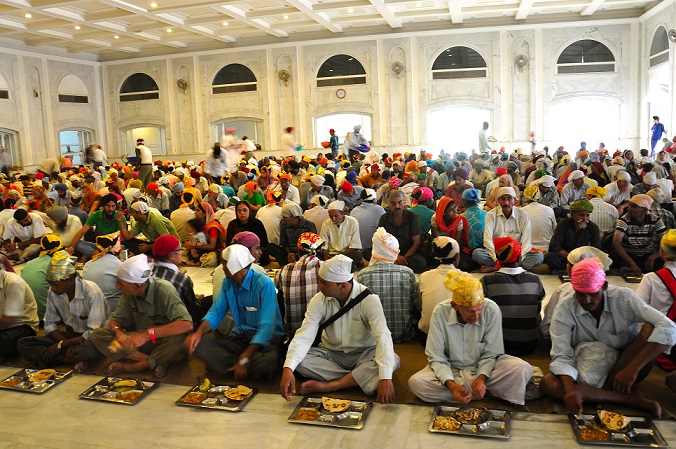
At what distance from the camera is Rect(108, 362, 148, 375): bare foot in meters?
4.20

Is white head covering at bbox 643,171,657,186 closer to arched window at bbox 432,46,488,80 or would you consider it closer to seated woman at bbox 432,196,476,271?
seated woman at bbox 432,196,476,271

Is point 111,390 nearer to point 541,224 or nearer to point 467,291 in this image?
point 467,291

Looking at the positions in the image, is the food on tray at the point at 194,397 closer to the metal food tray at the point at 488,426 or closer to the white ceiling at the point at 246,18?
the metal food tray at the point at 488,426

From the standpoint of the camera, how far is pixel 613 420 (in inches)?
121

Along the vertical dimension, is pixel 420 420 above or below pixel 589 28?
below

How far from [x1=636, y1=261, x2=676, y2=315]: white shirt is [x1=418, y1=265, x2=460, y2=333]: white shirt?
1.18 metres

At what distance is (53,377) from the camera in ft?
13.8

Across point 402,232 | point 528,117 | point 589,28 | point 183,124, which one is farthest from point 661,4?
point 183,124

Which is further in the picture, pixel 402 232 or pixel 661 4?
pixel 661 4

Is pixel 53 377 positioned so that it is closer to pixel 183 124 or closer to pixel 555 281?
pixel 555 281

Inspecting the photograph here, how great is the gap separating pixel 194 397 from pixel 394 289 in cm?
158

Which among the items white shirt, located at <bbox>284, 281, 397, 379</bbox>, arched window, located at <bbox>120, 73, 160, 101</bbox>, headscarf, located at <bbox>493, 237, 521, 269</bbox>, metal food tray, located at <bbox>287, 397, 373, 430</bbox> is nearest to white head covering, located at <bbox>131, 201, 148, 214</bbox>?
white shirt, located at <bbox>284, 281, 397, 379</bbox>

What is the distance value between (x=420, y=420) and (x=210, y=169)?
8484mm

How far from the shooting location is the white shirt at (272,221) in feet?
24.3
